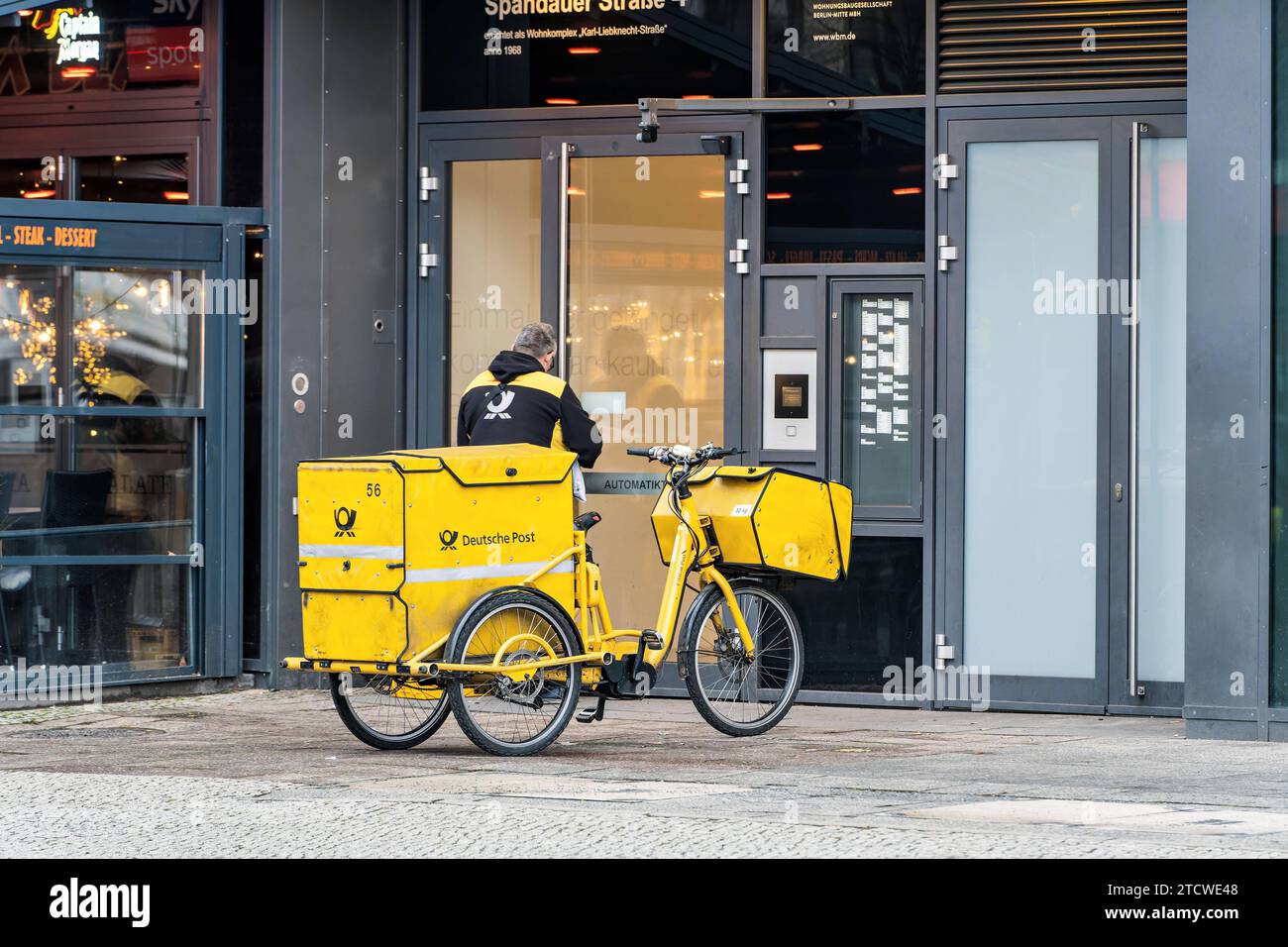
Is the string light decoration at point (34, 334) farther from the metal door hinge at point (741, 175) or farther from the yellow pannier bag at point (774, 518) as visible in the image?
the metal door hinge at point (741, 175)

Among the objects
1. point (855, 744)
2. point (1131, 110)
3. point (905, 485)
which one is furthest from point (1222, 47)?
point (855, 744)

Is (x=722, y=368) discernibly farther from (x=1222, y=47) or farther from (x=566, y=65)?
(x=1222, y=47)

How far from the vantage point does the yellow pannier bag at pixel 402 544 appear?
768cm

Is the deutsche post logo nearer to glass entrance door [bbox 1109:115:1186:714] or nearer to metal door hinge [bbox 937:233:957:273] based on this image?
metal door hinge [bbox 937:233:957:273]

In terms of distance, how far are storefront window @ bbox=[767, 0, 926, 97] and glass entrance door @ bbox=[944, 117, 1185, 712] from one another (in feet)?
1.39

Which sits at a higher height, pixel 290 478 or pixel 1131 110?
pixel 1131 110

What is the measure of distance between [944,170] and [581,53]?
2100 millimetres

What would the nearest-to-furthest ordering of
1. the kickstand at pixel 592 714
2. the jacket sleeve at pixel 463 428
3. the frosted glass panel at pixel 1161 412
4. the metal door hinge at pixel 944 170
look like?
the kickstand at pixel 592 714 → the jacket sleeve at pixel 463 428 → the frosted glass panel at pixel 1161 412 → the metal door hinge at pixel 944 170

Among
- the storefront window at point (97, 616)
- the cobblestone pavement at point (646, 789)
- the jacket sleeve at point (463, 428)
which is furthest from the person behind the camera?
the storefront window at point (97, 616)

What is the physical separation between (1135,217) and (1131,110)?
55 centimetres

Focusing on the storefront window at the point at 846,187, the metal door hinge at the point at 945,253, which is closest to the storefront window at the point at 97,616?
the storefront window at the point at 846,187

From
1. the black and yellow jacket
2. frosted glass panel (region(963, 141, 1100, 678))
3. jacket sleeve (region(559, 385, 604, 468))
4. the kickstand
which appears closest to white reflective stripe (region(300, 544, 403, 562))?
the black and yellow jacket
